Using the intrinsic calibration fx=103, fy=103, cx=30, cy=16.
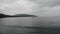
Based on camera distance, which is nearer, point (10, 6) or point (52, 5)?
point (52, 5)

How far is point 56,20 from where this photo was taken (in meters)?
2.45

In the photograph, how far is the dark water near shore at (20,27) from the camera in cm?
259

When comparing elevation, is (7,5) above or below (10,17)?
above

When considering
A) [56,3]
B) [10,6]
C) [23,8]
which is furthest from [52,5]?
[10,6]

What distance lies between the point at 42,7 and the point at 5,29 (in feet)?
3.93

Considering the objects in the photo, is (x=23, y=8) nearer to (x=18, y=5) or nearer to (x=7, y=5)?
(x=18, y=5)

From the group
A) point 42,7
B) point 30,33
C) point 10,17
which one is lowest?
point 30,33

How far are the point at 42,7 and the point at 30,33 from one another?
75 cm

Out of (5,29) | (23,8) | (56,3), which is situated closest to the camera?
(56,3)

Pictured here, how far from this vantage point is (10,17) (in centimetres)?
272

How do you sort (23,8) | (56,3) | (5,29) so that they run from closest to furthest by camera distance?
(56,3)
(23,8)
(5,29)

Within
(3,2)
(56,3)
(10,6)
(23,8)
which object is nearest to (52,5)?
(56,3)

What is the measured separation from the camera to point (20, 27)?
9.21 feet

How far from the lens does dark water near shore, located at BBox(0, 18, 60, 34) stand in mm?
2588
